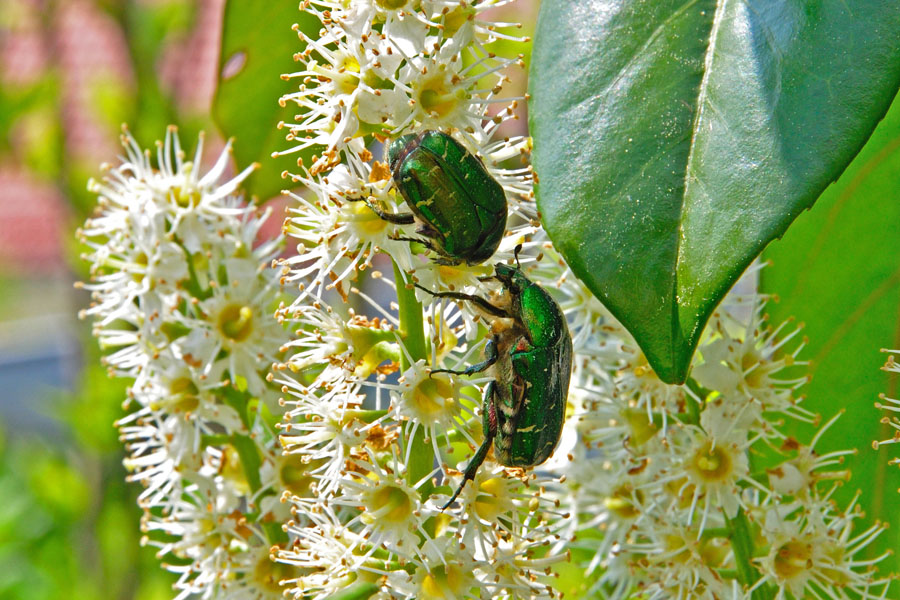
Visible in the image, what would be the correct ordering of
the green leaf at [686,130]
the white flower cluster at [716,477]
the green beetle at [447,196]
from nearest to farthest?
the green leaf at [686,130] → the green beetle at [447,196] → the white flower cluster at [716,477]

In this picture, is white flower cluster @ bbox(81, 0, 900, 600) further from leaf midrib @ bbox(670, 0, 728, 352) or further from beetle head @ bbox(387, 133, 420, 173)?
leaf midrib @ bbox(670, 0, 728, 352)

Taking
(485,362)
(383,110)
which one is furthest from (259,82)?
(485,362)

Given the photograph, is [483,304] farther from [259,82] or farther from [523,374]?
[259,82]

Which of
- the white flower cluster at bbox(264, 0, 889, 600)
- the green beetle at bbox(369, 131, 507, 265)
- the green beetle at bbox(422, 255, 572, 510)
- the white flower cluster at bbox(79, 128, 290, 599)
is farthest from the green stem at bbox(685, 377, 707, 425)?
the white flower cluster at bbox(79, 128, 290, 599)

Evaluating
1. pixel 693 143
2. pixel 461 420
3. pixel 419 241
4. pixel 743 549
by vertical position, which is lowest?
pixel 743 549

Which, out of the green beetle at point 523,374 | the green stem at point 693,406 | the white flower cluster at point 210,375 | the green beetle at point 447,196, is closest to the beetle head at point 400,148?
the green beetle at point 447,196

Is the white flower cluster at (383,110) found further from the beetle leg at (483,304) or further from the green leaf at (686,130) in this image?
the green leaf at (686,130)
